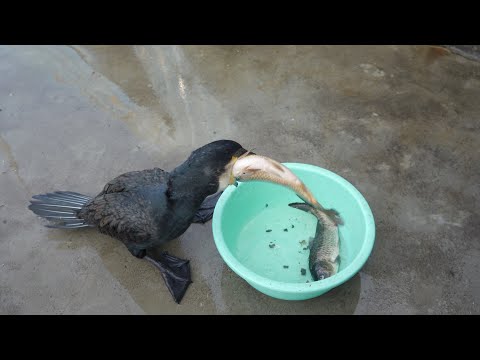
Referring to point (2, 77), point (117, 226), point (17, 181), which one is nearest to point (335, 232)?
point (117, 226)

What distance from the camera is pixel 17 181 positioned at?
3.73 metres

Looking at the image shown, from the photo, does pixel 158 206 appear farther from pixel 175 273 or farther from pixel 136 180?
pixel 175 273

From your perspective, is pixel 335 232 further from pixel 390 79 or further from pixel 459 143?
pixel 390 79

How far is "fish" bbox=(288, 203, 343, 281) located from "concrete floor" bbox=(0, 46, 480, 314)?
0.24m

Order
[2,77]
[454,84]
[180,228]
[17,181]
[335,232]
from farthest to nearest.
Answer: [2,77], [454,84], [17,181], [335,232], [180,228]

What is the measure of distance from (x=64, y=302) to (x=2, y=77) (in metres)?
3.25

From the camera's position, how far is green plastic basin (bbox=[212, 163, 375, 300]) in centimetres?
280

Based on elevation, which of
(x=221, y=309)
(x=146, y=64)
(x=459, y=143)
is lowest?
(x=221, y=309)

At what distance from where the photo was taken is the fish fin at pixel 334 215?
9.58ft

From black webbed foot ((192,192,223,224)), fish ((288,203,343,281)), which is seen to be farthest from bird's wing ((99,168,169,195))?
fish ((288,203,343,281))

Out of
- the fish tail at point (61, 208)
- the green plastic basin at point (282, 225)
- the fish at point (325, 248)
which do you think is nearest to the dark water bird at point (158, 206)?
the fish tail at point (61, 208)

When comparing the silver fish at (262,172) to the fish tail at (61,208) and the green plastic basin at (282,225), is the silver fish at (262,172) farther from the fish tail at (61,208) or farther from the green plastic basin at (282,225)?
the fish tail at (61,208)

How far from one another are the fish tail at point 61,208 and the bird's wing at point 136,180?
429 millimetres

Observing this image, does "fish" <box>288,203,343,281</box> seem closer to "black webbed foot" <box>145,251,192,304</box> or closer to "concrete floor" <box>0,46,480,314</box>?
"concrete floor" <box>0,46,480,314</box>
